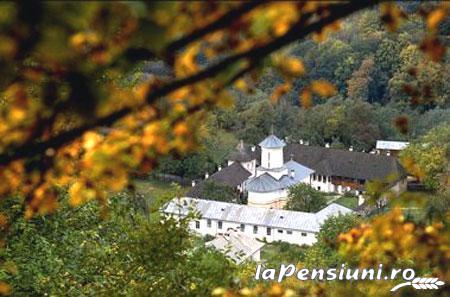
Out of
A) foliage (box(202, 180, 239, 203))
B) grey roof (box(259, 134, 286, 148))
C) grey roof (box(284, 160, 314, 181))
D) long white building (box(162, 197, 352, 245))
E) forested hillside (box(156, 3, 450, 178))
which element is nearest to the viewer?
long white building (box(162, 197, 352, 245))

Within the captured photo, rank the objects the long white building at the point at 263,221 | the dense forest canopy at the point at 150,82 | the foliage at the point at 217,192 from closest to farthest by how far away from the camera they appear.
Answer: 1. the dense forest canopy at the point at 150,82
2. the long white building at the point at 263,221
3. the foliage at the point at 217,192

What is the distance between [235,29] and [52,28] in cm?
46

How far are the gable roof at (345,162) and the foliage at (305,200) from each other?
670 cm

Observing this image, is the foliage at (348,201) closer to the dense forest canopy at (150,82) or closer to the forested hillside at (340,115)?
the forested hillside at (340,115)

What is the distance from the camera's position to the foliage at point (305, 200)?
44.2 metres

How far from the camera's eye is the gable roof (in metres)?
51.0

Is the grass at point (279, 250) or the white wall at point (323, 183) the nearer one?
the grass at point (279, 250)

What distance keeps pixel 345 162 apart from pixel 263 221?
1227 cm

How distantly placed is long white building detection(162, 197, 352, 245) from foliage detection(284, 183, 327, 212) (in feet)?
5.50

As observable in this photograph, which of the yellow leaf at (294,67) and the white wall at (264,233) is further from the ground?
the yellow leaf at (294,67)

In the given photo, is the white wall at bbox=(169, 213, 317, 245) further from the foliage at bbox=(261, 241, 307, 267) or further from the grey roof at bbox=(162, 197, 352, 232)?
the foliage at bbox=(261, 241, 307, 267)

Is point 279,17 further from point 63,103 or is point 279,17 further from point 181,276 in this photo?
point 181,276

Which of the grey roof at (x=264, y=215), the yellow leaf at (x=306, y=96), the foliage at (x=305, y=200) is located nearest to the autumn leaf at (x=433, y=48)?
the yellow leaf at (x=306, y=96)

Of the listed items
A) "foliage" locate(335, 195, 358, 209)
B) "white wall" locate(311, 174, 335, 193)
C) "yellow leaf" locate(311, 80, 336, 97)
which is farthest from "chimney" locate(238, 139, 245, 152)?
"yellow leaf" locate(311, 80, 336, 97)
